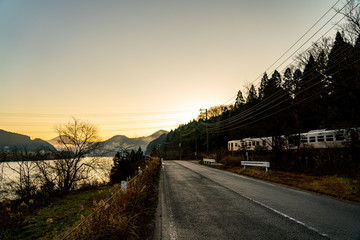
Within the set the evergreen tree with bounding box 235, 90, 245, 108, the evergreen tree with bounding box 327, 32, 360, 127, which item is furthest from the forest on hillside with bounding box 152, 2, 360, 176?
the evergreen tree with bounding box 235, 90, 245, 108

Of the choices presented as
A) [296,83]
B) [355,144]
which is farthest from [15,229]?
[296,83]

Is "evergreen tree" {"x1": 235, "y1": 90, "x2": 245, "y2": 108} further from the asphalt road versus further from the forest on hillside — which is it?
the asphalt road

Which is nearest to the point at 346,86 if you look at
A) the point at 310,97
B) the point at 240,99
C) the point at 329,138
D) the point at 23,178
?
the point at 329,138

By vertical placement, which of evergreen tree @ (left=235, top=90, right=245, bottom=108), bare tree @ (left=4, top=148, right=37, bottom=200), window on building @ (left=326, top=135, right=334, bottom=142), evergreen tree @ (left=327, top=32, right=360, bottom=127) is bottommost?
bare tree @ (left=4, top=148, right=37, bottom=200)

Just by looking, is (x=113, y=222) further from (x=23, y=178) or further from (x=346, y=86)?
(x=23, y=178)

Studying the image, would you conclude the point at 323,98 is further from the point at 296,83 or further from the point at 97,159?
the point at 97,159

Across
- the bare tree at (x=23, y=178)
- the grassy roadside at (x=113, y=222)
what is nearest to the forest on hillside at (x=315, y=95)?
the grassy roadside at (x=113, y=222)

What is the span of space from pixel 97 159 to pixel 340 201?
23173 mm

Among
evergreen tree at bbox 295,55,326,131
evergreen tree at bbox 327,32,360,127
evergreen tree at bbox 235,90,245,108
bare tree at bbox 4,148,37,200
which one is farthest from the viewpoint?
evergreen tree at bbox 235,90,245,108

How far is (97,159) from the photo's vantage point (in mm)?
23781

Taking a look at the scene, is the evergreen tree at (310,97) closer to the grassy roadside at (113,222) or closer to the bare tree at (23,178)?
the grassy roadside at (113,222)

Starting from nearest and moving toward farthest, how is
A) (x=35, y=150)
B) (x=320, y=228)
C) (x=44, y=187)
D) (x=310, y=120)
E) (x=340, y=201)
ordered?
(x=320, y=228) < (x=340, y=201) < (x=44, y=187) < (x=35, y=150) < (x=310, y=120)

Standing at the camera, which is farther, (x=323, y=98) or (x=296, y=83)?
(x=323, y=98)

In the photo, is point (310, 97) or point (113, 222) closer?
point (113, 222)
